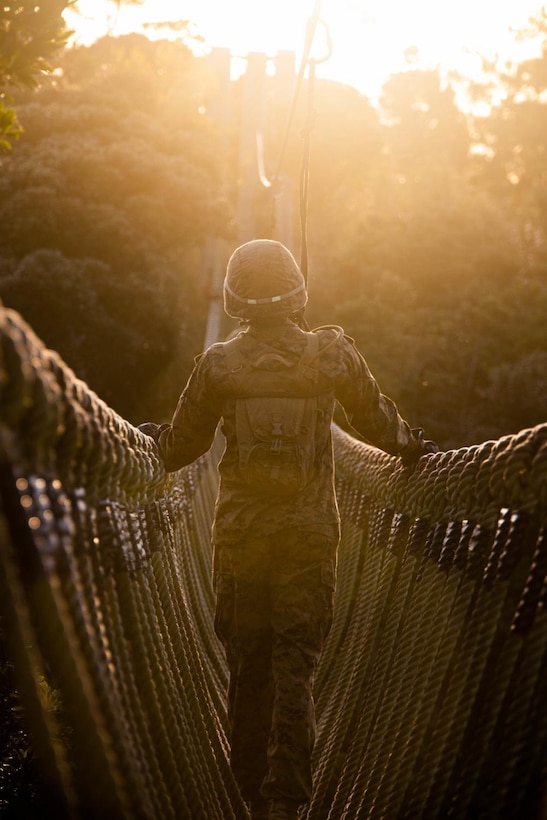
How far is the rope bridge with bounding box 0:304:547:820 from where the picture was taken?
6.19ft

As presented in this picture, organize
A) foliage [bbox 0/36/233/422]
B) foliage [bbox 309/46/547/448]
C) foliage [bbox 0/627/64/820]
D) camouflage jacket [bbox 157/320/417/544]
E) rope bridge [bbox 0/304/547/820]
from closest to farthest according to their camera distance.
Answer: rope bridge [bbox 0/304/547/820], camouflage jacket [bbox 157/320/417/544], foliage [bbox 0/627/64/820], foliage [bbox 0/36/233/422], foliage [bbox 309/46/547/448]

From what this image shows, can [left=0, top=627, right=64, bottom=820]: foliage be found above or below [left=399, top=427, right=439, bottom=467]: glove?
below

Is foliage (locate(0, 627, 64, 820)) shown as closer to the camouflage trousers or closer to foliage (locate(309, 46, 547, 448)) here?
the camouflage trousers

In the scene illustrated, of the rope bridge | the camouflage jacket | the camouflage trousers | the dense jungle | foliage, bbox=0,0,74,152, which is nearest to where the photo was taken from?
the rope bridge

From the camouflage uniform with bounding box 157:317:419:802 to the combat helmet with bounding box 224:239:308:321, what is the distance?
5 cm

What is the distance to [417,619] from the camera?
3.11m

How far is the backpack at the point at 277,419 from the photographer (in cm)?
314

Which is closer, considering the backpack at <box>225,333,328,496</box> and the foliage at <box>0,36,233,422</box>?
the backpack at <box>225,333,328,496</box>

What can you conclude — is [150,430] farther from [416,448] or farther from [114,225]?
[114,225]

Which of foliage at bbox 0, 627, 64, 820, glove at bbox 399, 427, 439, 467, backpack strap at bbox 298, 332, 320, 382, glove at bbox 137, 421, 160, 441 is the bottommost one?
foliage at bbox 0, 627, 64, 820

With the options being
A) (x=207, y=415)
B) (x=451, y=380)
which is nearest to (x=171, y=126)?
(x=451, y=380)

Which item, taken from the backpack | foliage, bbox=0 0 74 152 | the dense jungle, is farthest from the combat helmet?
the dense jungle

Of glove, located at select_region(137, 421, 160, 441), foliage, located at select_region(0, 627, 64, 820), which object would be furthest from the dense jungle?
glove, located at select_region(137, 421, 160, 441)

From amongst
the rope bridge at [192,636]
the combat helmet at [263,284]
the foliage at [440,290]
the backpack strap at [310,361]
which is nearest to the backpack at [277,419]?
the backpack strap at [310,361]
